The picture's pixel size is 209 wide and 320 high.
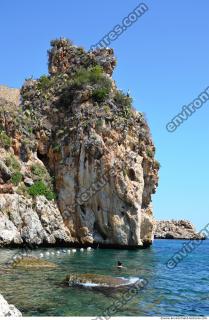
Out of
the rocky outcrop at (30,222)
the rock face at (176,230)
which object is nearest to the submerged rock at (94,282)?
the rocky outcrop at (30,222)

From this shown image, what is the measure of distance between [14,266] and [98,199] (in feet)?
87.4

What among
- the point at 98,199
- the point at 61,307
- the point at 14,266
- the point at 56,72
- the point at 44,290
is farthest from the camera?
the point at 56,72

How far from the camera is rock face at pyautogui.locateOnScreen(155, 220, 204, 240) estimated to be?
134050 mm

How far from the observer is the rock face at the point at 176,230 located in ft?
440

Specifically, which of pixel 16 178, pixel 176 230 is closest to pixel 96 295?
pixel 16 178

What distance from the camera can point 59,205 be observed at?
61.5m

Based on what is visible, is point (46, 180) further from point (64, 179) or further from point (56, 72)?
point (56, 72)

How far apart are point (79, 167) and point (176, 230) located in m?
82.5

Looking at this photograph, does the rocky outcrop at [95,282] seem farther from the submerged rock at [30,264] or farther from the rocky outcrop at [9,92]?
the rocky outcrop at [9,92]

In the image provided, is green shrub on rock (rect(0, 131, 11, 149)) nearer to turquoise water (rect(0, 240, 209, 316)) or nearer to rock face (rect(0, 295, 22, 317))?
turquoise water (rect(0, 240, 209, 316))

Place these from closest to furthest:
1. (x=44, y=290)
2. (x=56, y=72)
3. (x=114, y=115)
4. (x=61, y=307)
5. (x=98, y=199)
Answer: (x=61, y=307)
(x=44, y=290)
(x=98, y=199)
(x=114, y=115)
(x=56, y=72)

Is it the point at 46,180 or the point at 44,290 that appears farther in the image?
the point at 46,180

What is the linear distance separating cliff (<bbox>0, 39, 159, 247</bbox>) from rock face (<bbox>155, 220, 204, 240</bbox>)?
68763 mm

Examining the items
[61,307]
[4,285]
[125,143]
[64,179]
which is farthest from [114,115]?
[61,307]
